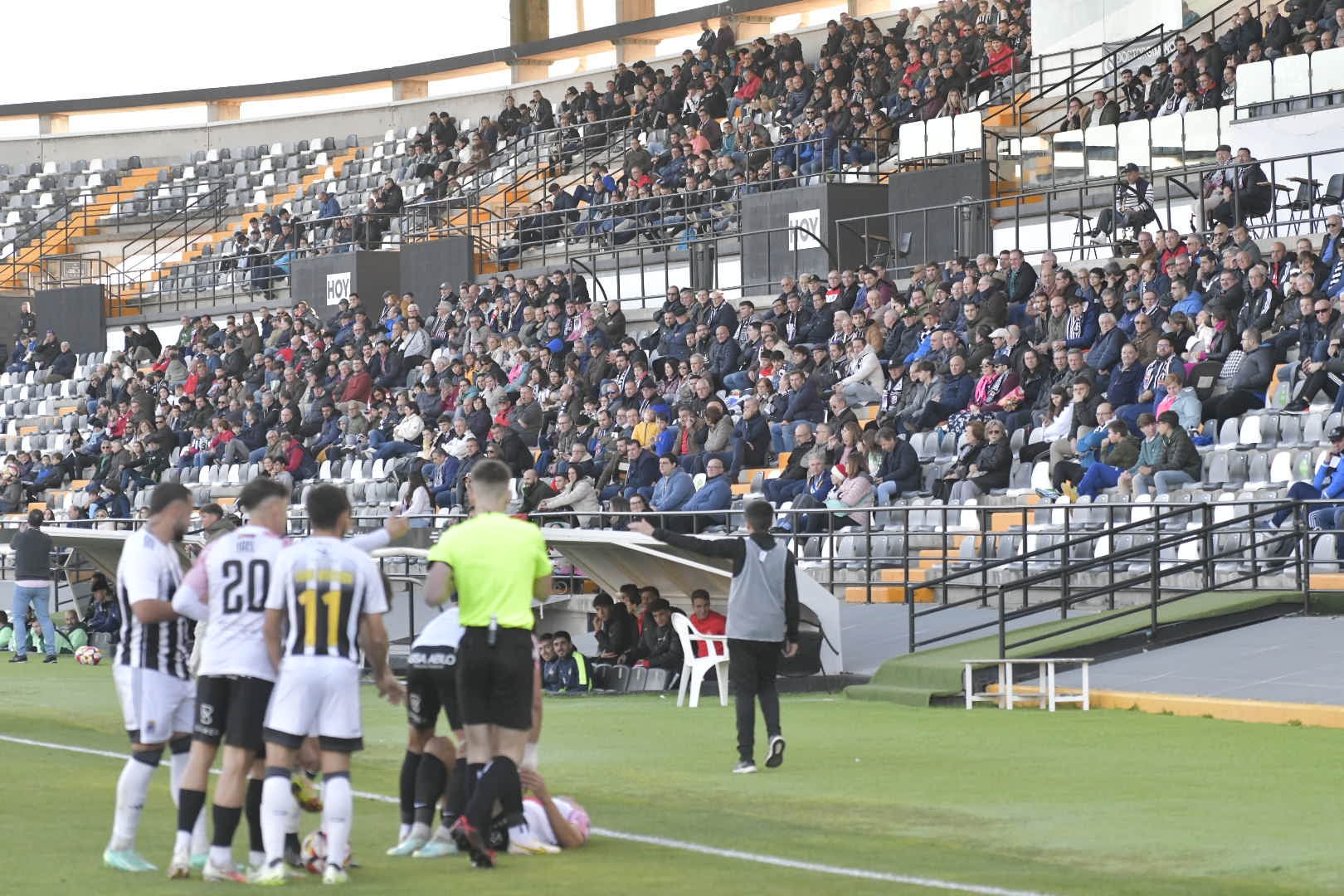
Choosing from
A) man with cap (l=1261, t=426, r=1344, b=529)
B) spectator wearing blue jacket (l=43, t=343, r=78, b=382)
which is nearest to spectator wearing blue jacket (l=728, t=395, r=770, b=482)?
man with cap (l=1261, t=426, r=1344, b=529)

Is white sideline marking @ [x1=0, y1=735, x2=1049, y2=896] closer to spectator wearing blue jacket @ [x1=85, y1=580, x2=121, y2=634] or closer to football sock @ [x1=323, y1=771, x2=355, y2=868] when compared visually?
football sock @ [x1=323, y1=771, x2=355, y2=868]

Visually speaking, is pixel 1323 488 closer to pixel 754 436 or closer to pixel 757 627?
pixel 757 627

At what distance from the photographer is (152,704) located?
348 inches

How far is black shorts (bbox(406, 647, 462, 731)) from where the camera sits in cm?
912

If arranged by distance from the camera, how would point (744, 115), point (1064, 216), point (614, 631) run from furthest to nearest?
point (744, 115)
point (1064, 216)
point (614, 631)

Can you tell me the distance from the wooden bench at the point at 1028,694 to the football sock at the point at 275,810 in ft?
28.1

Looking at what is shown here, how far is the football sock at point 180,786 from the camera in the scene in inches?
336

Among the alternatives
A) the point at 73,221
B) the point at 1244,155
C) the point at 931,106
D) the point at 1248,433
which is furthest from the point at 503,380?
the point at 73,221

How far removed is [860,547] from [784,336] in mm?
6104

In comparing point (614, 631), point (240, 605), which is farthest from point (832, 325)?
point (240, 605)

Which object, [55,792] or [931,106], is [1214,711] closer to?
[55,792]

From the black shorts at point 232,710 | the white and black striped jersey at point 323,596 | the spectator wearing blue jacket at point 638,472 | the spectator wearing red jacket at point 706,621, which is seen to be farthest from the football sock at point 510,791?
the spectator wearing blue jacket at point 638,472

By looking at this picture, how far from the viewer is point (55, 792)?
12008 mm

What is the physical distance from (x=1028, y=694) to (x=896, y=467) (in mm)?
6230
